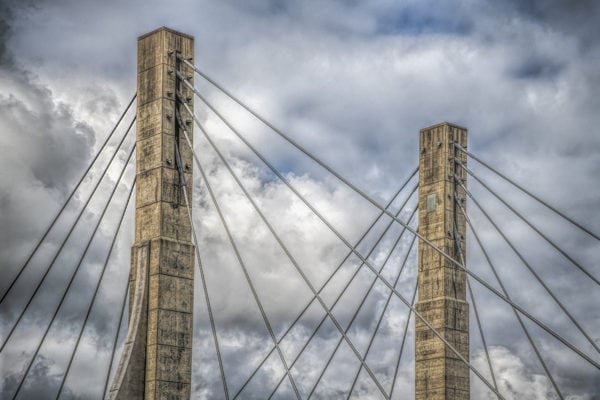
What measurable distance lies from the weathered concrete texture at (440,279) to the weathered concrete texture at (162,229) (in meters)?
8.35

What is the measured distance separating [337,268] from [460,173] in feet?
14.4

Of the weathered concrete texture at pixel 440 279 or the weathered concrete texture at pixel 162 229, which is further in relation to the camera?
the weathered concrete texture at pixel 440 279

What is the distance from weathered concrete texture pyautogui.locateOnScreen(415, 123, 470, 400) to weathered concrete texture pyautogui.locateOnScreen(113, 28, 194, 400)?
27.4ft

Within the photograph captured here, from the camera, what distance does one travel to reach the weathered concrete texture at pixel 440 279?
3447cm

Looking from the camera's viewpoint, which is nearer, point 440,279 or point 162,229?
point 162,229

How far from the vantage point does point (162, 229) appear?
2892 centimetres

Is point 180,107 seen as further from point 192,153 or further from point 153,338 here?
point 153,338

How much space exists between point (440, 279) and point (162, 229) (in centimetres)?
925

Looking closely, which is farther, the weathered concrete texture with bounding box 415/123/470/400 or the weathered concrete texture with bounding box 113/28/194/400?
the weathered concrete texture with bounding box 415/123/470/400

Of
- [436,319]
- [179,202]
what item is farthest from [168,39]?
[436,319]

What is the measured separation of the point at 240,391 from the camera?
30.3 m

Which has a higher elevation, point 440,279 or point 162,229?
point 440,279

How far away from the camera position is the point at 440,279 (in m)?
34.9

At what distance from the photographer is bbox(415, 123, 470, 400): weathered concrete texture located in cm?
3447
